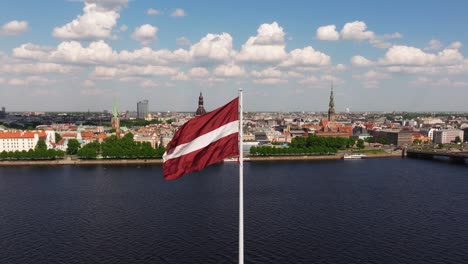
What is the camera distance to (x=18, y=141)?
62.9m

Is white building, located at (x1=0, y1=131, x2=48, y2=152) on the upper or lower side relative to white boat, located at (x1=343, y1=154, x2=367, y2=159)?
upper

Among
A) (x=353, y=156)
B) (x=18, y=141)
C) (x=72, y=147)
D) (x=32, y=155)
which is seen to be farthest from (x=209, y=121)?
(x=18, y=141)

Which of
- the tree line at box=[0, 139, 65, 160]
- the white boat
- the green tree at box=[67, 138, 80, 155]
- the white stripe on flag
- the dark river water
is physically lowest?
the dark river water

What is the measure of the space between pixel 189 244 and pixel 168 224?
12.4 feet

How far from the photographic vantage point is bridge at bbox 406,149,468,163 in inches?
2411

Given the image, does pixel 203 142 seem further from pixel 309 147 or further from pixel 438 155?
pixel 438 155

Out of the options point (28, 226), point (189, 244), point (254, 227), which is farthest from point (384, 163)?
point (28, 226)

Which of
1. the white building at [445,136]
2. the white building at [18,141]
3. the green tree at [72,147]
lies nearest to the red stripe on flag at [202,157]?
the green tree at [72,147]

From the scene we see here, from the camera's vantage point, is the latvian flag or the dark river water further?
the dark river water

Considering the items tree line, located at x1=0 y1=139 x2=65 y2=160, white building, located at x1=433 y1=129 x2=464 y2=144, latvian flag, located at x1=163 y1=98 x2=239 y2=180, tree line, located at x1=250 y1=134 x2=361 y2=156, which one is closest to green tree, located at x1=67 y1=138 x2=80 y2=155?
tree line, located at x1=0 y1=139 x2=65 y2=160

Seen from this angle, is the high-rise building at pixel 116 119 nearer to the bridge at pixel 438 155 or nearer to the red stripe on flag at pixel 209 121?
the bridge at pixel 438 155

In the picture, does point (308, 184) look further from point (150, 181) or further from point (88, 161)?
point (88, 161)

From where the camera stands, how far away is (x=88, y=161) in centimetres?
5556

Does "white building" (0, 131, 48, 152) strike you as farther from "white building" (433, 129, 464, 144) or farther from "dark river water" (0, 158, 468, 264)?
"white building" (433, 129, 464, 144)
